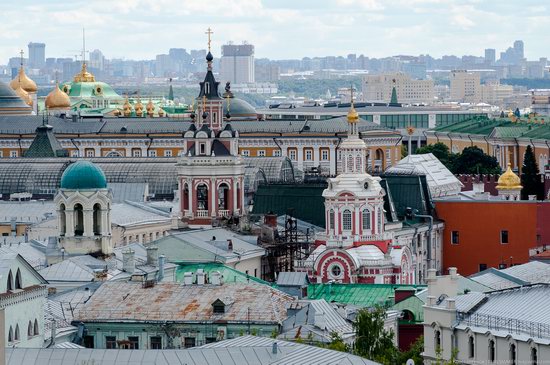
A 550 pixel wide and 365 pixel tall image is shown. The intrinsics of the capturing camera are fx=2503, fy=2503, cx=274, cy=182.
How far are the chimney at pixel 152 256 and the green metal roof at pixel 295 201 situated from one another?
15.0 meters

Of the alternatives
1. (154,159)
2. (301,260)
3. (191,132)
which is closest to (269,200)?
(191,132)

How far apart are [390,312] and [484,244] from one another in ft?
98.3

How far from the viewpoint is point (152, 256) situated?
65.9 meters

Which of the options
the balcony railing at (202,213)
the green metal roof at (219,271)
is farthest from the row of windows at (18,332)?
the balcony railing at (202,213)

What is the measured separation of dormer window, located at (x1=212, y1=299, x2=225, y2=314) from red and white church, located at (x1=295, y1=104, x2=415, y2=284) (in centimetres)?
1700

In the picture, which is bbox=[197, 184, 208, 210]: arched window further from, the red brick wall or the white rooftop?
the white rooftop

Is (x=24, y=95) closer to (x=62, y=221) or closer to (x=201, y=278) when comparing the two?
(x=62, y=221)

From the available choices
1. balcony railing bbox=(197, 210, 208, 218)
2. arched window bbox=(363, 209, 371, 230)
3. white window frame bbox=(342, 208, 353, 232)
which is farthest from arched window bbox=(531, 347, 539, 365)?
balcony railing bbox=(197, 210, 208, 218)

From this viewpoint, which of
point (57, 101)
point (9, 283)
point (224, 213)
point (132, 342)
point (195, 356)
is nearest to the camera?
point (9, 283)

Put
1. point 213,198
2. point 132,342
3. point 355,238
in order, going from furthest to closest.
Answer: point 213,198 < point 355,238 < point 132,342

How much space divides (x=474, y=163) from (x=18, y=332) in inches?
3605

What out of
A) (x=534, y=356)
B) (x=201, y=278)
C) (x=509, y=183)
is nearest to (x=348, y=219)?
(x=201, y=278)

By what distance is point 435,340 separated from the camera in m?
49.6

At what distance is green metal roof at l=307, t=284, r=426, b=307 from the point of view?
61.3m
